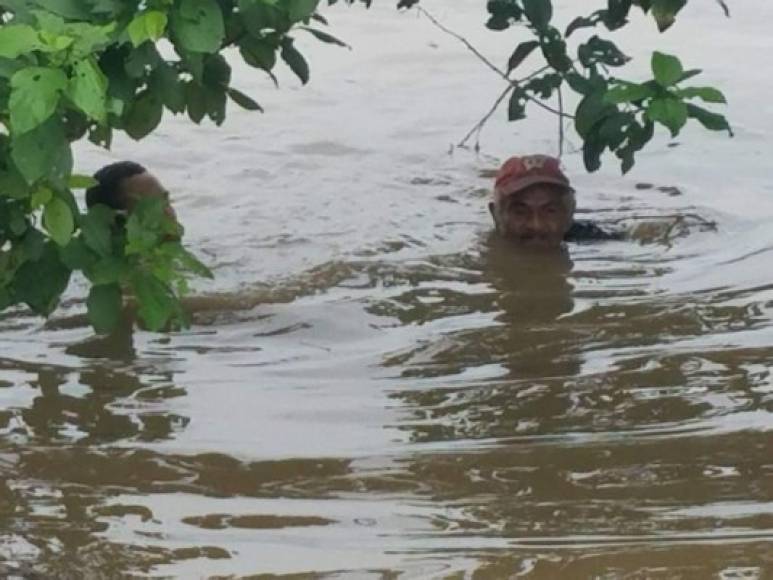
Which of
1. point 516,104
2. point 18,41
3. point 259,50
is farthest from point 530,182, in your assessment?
point 18,41

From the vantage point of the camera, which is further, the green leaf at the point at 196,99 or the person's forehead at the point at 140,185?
the person's forehead at the point at 140,185

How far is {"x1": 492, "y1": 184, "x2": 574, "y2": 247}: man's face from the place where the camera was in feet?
26.6

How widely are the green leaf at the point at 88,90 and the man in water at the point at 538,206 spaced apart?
548 cm

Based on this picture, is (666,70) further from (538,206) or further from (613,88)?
(538,206)

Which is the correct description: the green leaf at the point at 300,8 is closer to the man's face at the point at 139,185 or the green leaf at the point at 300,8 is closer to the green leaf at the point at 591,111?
the green leaf at the point at 591,111

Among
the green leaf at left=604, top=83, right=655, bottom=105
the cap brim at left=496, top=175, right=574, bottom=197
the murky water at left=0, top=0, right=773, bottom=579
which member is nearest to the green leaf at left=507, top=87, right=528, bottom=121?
the murky water at left=0, top=0, right=773, bottom=579

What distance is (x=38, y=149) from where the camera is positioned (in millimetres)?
2887

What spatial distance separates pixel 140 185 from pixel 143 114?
388 cm

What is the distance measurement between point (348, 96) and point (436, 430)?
7.14 meters

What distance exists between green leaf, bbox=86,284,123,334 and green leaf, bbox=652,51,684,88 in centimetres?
154

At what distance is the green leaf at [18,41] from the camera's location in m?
2.72

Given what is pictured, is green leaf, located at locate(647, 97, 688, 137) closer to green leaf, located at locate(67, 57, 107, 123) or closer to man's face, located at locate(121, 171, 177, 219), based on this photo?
green leaf, located at locate(67, 57, 107, 123)

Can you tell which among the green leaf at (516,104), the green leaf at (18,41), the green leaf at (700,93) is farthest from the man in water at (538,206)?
the green leaf at (18,41)

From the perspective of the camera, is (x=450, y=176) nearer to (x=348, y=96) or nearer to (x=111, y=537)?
(x=348, y=96)
